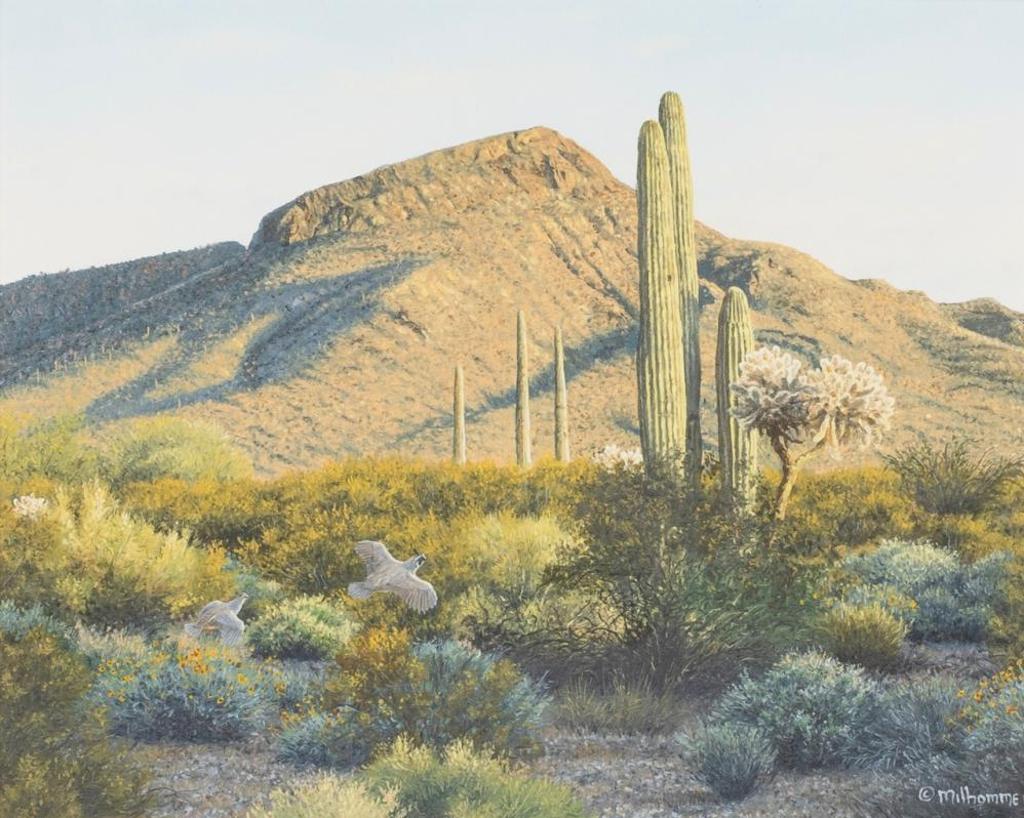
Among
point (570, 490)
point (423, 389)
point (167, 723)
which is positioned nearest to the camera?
point (167, 723)

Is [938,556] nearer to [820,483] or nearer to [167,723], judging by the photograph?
[820,483]

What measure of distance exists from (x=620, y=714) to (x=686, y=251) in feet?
28.9

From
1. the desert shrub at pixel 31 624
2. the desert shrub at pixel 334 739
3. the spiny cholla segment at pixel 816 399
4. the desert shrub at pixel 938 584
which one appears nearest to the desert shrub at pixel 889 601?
the desert shrub at pixel 938 584

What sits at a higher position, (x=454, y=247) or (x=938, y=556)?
(x=454, y=247)

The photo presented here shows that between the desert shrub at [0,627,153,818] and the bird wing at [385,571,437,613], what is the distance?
287 cm

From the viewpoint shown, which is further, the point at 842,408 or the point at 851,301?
the point at 851,301

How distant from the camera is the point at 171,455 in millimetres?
27375

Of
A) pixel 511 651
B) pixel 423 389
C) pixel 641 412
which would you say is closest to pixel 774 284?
pixel 423 389

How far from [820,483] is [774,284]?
4341cm

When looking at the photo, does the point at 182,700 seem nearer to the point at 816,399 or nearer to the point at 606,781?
the point at 606,781

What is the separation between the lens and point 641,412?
604 inches

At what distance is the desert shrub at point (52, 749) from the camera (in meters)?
6.32

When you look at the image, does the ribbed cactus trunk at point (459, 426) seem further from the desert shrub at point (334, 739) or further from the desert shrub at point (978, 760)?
the desert shrub at point (978, 760)

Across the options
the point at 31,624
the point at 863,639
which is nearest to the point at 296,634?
the point at 31,624
